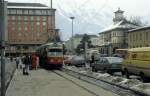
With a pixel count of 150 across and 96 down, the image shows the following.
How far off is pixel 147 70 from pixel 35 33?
150m

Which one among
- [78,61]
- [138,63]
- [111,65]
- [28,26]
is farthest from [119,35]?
[138,63]

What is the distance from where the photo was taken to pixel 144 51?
27.6 m

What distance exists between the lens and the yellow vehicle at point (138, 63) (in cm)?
2679

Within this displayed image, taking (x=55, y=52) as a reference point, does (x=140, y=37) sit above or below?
above

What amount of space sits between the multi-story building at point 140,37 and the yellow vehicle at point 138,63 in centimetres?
7775

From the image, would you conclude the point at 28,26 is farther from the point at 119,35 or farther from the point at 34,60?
the point at 34,60

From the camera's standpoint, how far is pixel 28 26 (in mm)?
174625

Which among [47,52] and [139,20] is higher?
[139,20]

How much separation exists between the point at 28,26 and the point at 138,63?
148 m

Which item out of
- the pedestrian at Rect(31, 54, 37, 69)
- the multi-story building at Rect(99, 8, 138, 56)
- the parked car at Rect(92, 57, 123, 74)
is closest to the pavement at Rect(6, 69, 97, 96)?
the parked car at Rect(92, 57, 123, 74)

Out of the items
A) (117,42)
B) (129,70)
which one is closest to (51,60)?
(129,70)

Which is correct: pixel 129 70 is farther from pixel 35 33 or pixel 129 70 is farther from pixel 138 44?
pixel 35 33

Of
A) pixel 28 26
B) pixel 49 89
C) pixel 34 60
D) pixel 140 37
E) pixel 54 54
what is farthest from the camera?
pixel 28 26

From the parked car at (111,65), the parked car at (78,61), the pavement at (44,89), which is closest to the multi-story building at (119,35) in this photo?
the parked car at (78,61)
